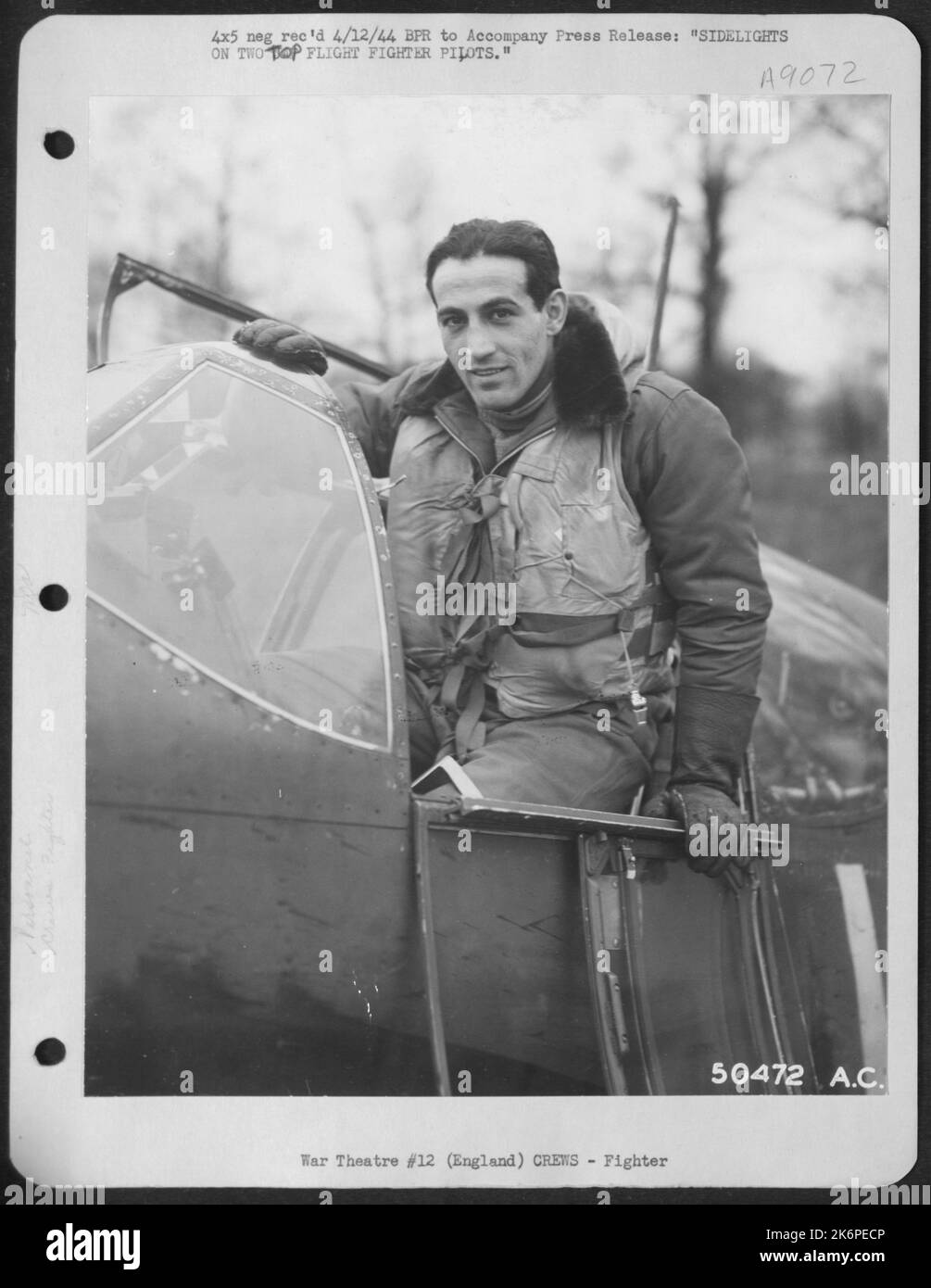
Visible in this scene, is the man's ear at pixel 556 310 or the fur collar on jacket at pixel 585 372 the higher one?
the man's ear at pixel 556 310

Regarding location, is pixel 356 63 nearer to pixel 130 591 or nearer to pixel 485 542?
pixel 485 542

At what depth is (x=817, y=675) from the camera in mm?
2221

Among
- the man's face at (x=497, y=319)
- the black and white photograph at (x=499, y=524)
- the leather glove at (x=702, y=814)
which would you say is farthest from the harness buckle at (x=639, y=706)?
the man's face at (x=497, y=319)

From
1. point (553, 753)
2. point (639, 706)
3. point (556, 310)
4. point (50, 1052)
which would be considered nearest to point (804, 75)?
point (556, 310)

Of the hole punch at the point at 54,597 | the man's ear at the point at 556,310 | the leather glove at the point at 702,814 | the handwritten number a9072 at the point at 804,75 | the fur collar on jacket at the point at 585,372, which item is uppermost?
the handwritten number a9072 at the point at 804,75

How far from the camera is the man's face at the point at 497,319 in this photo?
6.86 feet

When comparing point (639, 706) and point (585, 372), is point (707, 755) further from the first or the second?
point (585, 372)

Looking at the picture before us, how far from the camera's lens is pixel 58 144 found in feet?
7.00

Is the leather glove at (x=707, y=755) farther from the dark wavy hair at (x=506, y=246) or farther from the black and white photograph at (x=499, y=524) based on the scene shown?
the dark wavy hair at (x=506, y=246)

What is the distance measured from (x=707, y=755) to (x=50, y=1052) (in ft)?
4.25

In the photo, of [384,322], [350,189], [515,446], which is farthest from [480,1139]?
[350,189]

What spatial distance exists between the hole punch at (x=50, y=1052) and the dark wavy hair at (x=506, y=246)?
60.5 inches

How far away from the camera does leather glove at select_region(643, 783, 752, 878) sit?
2109 mm

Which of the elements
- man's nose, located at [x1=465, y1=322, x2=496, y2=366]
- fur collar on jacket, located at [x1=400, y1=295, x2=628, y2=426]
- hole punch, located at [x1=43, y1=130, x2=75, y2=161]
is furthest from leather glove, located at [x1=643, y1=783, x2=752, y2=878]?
hole punch, located at [x1=43, y1=130, x2=75, y2=161]
